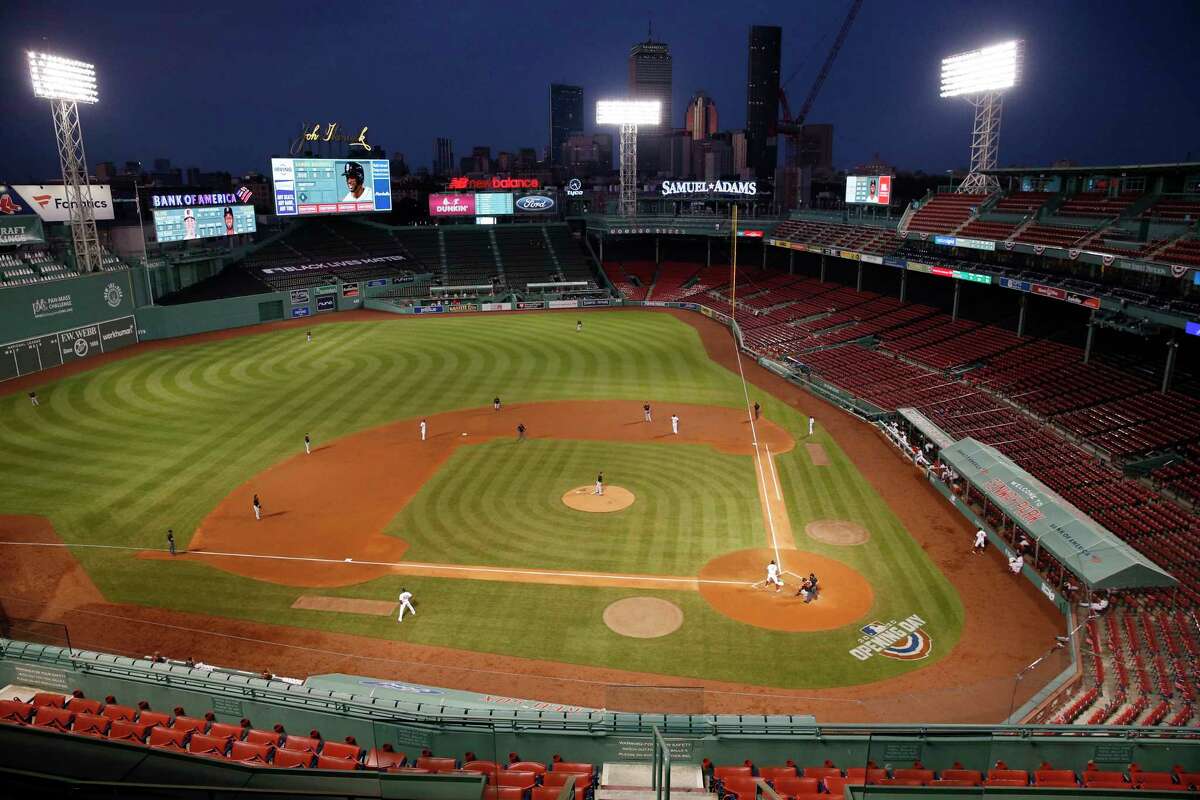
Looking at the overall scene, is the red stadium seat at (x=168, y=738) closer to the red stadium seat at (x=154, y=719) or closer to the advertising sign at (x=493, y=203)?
the red stadium seat at (x=154, y=719)

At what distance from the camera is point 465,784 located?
5867 millimetres

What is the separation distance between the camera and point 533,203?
87250 millimetres

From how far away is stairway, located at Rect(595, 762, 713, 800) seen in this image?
10172 mm

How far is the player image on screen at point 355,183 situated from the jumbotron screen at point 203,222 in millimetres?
11397

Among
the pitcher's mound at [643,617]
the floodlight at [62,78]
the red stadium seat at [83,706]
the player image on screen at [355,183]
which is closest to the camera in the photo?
the red stadium seat at [83,706]

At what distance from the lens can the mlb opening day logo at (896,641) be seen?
19844mm

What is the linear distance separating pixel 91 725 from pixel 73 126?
173ft

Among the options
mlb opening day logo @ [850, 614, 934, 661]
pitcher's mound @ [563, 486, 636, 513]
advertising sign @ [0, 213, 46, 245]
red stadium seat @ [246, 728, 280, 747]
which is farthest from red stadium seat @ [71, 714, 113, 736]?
advertising sign @ [0, 213, 46, 245]

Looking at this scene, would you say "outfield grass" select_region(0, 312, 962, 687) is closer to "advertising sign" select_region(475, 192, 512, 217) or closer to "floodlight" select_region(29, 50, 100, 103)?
"floodlight" select_region(29, 50, 100, 103)

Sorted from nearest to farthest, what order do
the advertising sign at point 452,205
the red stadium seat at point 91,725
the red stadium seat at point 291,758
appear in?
the red stadium seat at point 291,758, the red stadium seat at point 91,725, the advertising sign at point 452,205

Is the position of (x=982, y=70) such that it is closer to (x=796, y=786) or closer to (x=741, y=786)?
(x=796, y=786)

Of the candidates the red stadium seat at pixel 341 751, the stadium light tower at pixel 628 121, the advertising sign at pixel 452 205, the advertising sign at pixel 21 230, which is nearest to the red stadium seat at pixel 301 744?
the red stadium seat at pixel 341 751

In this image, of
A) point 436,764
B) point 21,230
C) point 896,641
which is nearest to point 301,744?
point 436,764

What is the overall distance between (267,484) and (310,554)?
699 cm
